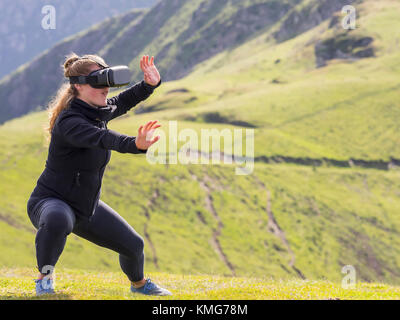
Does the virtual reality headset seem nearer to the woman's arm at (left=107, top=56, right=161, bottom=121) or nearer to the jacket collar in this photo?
the jacket collar

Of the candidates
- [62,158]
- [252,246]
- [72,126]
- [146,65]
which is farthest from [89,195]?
[252,246]

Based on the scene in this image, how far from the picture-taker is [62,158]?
11.3 meters

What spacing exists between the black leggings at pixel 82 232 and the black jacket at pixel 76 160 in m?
0.26

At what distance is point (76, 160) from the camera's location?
11.3 meters

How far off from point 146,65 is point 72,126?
148 inches

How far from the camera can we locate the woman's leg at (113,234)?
40.5 ft

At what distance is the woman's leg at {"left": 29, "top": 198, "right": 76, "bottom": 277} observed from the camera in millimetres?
11008

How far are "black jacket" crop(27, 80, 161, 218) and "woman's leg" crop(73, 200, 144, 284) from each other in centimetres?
41

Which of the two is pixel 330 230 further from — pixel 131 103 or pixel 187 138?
pixel 131 103

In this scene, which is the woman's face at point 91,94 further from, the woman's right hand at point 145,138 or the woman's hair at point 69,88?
the woman's right hand at point 145,138

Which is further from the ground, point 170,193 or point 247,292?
point 170,193
